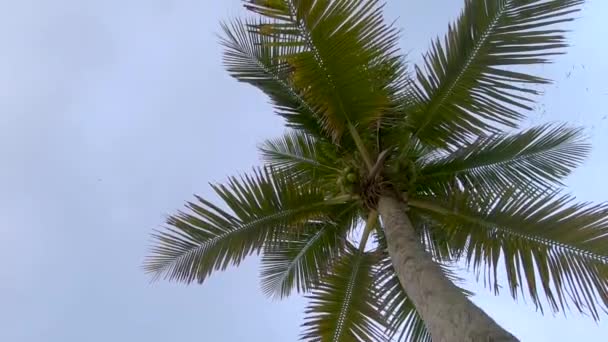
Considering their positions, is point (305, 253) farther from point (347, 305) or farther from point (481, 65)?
point (481, 65)

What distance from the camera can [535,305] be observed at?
6.24 metres

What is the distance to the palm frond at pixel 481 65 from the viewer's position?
→ 618 cm

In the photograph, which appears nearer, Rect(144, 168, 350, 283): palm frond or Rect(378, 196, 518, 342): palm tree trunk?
Rect(378, 196, 518, 342): palm tree trunk

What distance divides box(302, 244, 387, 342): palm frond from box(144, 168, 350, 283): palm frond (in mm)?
730

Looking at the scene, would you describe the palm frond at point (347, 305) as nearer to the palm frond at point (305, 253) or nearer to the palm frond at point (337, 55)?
the palm frond at point (305, 253)

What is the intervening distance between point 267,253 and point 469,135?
2715 mm

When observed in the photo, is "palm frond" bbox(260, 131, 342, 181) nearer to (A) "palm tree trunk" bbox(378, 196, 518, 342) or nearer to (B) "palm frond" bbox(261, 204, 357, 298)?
(B) "palm frond" bbox(261, 204, 357, 298)

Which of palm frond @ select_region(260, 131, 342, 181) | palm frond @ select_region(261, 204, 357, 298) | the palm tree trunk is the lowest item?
the palm tree trunk

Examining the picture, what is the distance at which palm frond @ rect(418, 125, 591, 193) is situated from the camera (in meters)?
7.29

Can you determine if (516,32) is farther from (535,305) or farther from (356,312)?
(356,312)

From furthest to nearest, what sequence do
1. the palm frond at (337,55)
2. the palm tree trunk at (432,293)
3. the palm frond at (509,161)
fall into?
the palm frond at (509,161), the palm frond at (337,55), the palm tree trunk at (432,293)

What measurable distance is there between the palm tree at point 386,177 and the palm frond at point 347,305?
2 cm

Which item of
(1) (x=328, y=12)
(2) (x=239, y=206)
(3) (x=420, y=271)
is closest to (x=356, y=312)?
(2) (x=239, y=206)

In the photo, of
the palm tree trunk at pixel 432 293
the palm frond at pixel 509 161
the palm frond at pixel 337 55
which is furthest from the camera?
the palm frond at pixel 509 161
